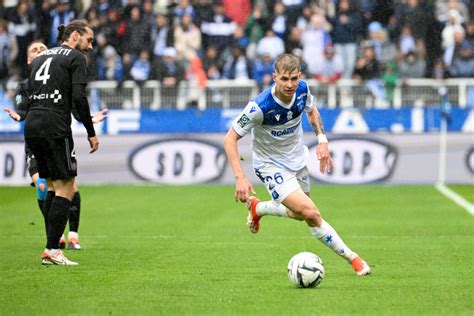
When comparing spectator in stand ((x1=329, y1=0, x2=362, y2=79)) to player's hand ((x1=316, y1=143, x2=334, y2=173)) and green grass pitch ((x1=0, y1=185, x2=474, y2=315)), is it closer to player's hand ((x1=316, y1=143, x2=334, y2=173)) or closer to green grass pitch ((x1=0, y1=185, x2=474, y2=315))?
green grass pitch ((x1=0, y1=185, x2=474, y2=315))

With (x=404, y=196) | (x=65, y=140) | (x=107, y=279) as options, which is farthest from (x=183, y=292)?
(x=404, y=196)

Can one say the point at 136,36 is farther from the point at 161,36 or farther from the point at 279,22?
the point at 279,22

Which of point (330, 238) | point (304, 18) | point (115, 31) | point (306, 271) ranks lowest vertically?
point (306, 271)

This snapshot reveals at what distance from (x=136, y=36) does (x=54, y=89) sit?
49.3 ft

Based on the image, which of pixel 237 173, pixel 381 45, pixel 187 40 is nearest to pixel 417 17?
pixel 381 45

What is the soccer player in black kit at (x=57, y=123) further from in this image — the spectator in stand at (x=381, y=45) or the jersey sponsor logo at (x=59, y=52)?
the spectator in stand at (x=381, y=45)

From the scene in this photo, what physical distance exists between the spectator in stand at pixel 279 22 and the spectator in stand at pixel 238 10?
2.52 feet

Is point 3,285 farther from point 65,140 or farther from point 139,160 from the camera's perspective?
point 139,160

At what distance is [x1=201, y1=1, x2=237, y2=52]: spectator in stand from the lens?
25.4 m

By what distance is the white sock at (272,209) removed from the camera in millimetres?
10516

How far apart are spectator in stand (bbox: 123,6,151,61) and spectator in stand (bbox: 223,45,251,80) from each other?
1.97 metres

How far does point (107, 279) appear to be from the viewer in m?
9.74

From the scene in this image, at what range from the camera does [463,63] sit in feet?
80.6

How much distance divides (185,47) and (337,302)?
57.1ft
